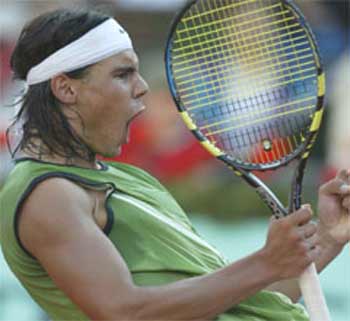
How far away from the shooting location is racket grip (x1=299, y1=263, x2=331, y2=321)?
3814mm

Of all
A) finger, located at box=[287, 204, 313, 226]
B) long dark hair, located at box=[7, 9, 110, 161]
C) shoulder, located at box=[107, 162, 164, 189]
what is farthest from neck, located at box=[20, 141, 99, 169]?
finger, located at box=[287, 204, 313, 226]

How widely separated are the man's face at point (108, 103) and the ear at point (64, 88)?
0.06ft

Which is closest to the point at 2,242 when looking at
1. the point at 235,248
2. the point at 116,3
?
the point at 235,248

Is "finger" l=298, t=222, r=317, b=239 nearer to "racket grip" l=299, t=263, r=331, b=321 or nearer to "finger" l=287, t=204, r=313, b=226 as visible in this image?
"finger" l=287, t=204, r=313, b=226

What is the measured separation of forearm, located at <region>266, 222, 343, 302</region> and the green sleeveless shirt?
0.27 meters

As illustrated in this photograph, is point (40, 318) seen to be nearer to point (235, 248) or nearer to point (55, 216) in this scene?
point (235, 248)

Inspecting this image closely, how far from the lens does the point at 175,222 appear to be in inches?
158

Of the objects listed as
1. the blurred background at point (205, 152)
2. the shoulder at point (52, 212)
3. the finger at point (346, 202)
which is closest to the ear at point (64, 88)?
the shoulder at point (52, 212)

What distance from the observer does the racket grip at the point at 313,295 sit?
150 inches

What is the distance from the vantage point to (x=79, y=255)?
146 inches

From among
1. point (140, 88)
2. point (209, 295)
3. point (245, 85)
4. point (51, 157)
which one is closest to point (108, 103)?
point (140, 88)

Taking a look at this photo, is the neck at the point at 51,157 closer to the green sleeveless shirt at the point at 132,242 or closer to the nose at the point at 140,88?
the green sleeveless shirt at the point at 132,242

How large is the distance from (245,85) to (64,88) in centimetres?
89

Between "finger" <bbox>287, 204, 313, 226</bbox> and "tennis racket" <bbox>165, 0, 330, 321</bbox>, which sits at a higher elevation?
"tennis racket" <bbox>165, 0, 330, 321</bbox>
